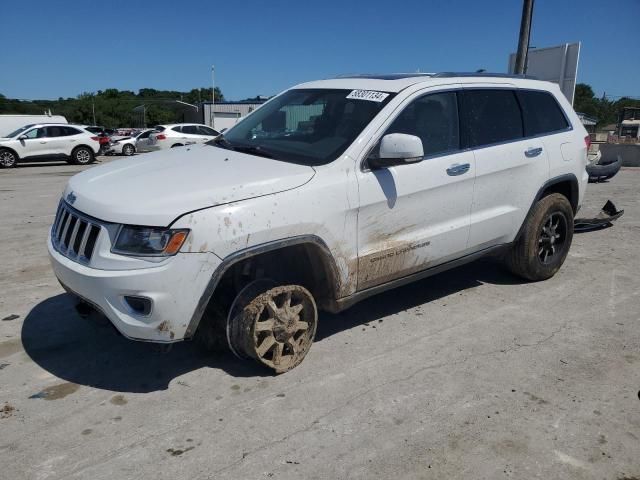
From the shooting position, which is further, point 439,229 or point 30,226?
point 30,226

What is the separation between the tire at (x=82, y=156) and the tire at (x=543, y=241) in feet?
61.0

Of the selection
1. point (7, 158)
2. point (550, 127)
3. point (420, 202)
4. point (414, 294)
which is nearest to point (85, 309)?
point (420, 202)

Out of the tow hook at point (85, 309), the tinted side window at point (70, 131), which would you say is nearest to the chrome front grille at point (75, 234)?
the tow hook at point (85, 309)

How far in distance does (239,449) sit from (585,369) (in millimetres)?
2324

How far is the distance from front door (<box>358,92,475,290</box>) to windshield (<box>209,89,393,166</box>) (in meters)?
0.23

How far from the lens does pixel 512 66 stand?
42.7 ft

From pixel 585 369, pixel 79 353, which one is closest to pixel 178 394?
pixel 79 353

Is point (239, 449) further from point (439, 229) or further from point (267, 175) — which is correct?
point (439, 229)

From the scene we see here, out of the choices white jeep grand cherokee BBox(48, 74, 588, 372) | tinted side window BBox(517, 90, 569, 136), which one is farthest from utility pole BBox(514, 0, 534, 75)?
white jeep grand cherokee BBox(48, 74, 588, 372)

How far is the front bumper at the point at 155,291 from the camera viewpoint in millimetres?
2725

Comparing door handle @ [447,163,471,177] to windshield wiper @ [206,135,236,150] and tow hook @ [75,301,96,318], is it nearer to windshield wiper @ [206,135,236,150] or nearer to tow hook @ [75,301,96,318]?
windshield wiper @ [206,135,236,150]

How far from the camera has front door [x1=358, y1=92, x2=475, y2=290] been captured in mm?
3469

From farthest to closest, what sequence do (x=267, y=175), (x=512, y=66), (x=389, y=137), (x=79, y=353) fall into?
(x=512, y=66)
(x=79, y=353)
(x=389, y=137)
(x=267, y=175)

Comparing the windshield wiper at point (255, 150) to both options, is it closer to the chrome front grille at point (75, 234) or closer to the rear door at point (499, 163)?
the chrome front grille at point (75, 234)
